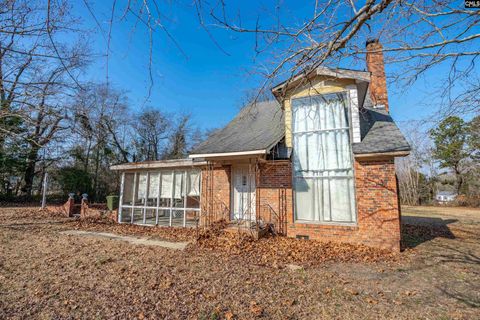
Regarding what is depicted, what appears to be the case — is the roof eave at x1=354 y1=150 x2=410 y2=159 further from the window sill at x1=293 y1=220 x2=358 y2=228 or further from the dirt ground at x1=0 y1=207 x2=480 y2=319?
the dirt ground at x1=0 y1=207 x2=480 y2=319

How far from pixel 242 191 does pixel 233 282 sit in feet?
16.4

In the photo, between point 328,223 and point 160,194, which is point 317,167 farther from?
point 160,194

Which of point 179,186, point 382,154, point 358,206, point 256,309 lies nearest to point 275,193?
point 358,206

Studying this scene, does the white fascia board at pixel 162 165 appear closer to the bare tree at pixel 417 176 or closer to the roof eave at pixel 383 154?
the roof eave at pixel 383 154

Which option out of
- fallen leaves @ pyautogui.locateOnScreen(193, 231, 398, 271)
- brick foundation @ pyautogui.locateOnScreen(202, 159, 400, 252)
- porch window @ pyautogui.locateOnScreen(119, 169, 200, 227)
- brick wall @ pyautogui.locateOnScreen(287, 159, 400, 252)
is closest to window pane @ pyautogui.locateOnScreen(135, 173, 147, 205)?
porch window @ pyautogui.locateOnScreen(119, 169, 200, 227)

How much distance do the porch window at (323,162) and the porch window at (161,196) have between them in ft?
15.4

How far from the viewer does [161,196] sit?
10883mm

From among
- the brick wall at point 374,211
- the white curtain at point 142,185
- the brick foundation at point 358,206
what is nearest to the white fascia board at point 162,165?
the white curtain at point 142,185

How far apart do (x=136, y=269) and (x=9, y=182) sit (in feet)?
78.3

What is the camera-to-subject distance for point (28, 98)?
688 cm

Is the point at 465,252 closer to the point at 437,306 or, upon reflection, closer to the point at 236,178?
the point at 437,306

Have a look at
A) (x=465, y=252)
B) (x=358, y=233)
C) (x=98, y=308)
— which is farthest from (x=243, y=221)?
(x=465, y=252)

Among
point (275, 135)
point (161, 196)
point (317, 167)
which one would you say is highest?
point (275, 135)

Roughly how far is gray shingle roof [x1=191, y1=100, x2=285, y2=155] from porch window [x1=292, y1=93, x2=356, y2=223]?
0.93 meters
